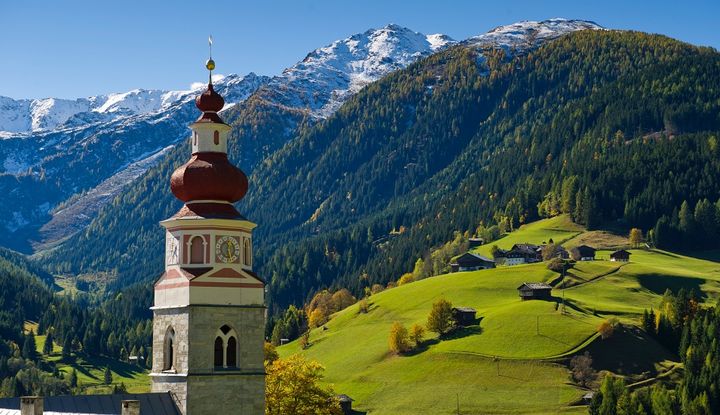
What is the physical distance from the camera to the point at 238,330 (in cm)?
5775

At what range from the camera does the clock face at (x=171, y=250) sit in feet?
191

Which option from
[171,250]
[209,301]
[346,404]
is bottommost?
[346,404]

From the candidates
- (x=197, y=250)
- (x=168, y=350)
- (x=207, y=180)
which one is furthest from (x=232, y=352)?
(x=207, y=180)

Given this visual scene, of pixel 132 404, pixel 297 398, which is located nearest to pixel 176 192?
pixel 132 404

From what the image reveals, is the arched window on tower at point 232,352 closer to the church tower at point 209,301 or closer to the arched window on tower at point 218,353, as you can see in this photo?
the church tower at point 209,301

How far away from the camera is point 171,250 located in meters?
59.0

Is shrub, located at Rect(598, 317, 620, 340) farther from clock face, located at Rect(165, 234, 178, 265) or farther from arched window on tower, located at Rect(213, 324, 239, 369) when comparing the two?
clock face, located at Rect(165, 234, 178, 265)

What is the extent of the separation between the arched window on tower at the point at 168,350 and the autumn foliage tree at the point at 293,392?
37845 millimetres

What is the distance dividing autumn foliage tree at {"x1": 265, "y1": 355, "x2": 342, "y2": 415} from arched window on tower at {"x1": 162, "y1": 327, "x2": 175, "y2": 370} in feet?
124

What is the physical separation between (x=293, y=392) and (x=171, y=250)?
40.2 metres

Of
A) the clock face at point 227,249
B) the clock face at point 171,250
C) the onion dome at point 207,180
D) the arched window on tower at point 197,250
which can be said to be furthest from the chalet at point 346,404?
the arched window on tower at point 197,250

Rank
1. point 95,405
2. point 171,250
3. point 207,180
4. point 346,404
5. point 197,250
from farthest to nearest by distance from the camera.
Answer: point 346,404
point 171,250
point 207,180
point 197,250
point 95,405

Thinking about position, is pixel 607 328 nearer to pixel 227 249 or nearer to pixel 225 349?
pixel 227 249

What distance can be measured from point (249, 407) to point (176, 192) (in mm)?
11020
